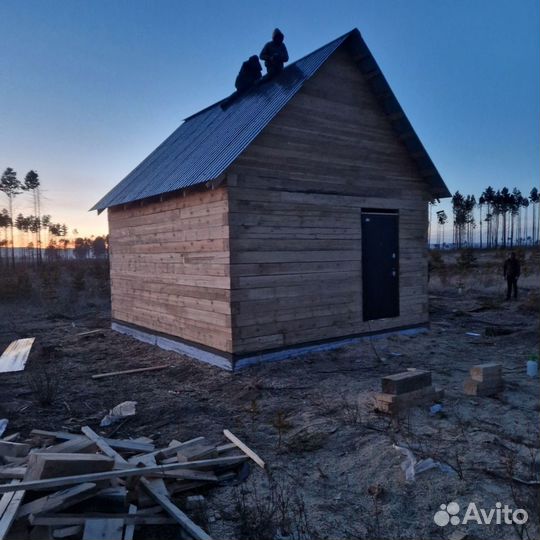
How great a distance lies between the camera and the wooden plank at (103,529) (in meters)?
2.90

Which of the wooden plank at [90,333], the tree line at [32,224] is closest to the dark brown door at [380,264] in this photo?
the wooden plank at [90,333]

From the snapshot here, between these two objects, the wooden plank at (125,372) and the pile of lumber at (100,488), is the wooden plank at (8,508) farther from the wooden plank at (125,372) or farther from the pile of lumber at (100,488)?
the wooden plank at (125,372)

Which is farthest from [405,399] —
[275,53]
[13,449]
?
[275,53]

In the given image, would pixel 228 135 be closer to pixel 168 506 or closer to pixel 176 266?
pixel 176 266

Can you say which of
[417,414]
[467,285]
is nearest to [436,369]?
[417,414]

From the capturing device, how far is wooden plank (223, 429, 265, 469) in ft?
13.7

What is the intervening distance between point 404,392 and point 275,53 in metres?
8.37

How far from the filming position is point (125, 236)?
11.6 meters

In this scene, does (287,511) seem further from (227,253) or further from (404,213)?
(404,213)

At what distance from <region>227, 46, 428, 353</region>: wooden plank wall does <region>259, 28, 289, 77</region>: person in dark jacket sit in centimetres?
166

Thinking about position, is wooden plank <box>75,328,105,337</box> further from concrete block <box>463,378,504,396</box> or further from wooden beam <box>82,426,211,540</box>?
concrete block <box>463,378,504,396</box>

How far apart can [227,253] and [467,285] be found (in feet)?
61.9

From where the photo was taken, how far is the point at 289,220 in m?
8.28

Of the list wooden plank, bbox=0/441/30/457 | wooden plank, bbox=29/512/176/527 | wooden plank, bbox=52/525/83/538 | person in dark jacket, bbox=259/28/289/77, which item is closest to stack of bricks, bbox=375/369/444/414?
wooden plank, bbox=29/512/176/527
